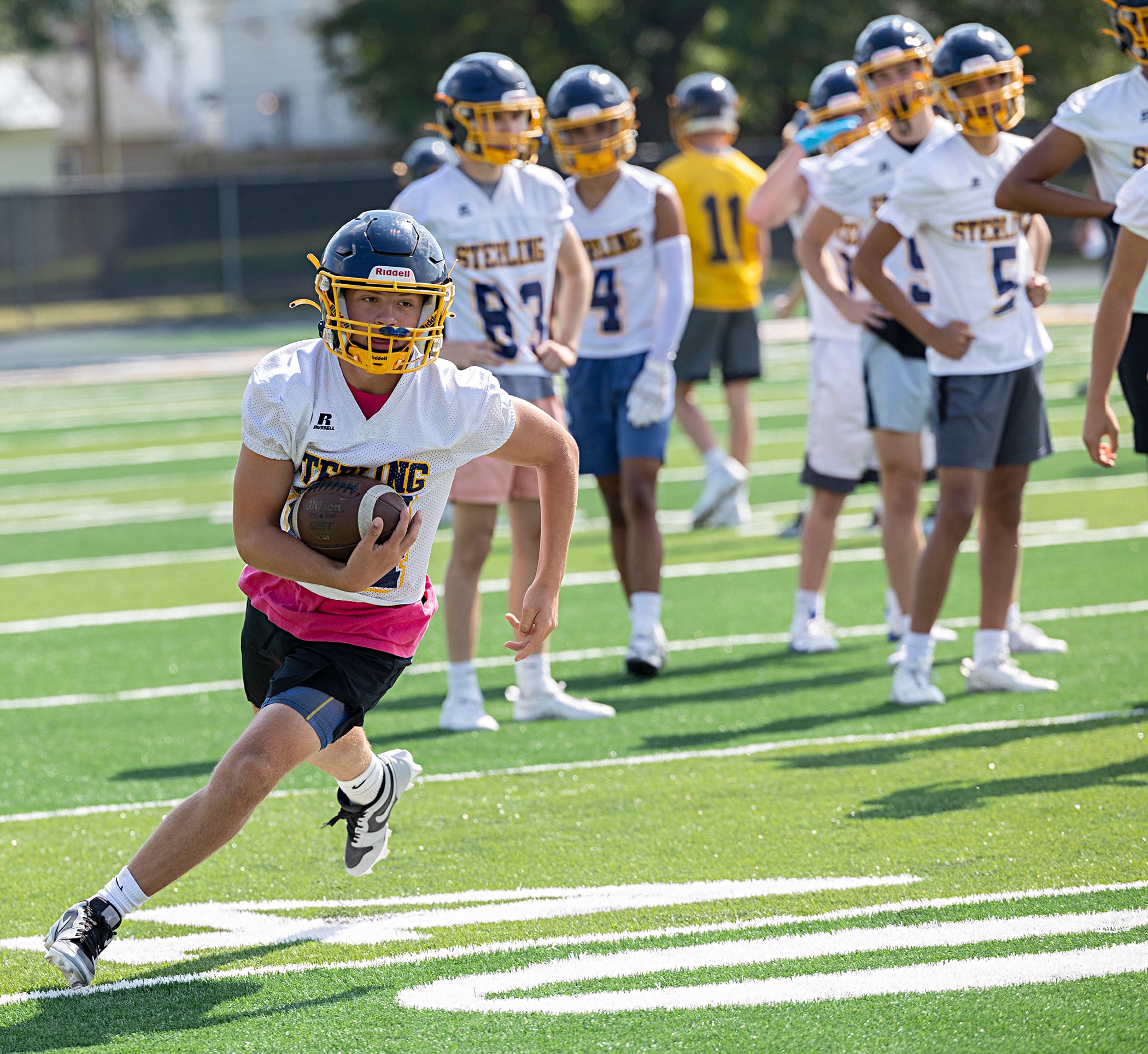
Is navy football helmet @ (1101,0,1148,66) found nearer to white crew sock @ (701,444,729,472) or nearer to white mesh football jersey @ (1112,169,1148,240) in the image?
white mesh football jersey @ (1112,169,1148,240)

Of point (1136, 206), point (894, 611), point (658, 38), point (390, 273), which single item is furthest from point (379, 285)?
point (658, 38)

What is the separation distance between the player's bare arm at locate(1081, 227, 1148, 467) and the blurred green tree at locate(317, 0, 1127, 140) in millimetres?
32050

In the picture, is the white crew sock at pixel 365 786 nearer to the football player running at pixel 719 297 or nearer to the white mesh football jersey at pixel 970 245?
the white mesh football jersey at pixel 970 245

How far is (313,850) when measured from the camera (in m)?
4.99

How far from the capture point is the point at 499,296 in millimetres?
6477

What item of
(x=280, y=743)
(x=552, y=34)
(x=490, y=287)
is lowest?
(x=280, y=743)

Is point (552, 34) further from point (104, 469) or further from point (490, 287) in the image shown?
point (490, 287)

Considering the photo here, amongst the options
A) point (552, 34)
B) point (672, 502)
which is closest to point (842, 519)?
point (672, 502)

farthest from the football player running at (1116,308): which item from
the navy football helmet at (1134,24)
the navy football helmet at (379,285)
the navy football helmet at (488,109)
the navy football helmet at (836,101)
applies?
the navy football helmet at (836,101)

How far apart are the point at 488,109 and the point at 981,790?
9.95ft

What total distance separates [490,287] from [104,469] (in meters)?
9.21

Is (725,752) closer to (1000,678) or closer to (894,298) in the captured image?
(1000,678)

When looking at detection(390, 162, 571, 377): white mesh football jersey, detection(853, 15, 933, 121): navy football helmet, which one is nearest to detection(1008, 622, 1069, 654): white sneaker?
detection(853, 15, 933, 121): navy football helmet

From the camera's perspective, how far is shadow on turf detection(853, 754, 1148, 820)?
4973mm
